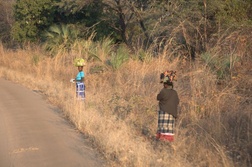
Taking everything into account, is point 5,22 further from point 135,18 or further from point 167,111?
point 167,111

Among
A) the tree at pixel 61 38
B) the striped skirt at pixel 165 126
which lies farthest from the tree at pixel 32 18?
the striped skirt at pixel 165 126

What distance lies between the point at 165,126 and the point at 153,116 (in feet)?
5.94

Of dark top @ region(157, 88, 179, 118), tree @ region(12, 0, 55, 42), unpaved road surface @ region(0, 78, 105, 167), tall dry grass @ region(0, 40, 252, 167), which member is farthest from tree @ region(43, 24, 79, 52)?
dark top @ region(157, 88, 179, 118)

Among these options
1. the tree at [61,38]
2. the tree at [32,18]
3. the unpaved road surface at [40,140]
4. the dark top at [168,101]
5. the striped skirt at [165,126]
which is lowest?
the unpaved road surface at [40,140]

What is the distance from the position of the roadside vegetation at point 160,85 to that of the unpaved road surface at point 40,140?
298mm

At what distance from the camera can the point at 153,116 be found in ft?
28.1

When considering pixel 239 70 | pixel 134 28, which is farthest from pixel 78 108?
pixel 134 28

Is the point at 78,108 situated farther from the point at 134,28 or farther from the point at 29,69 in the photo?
the point at 134,28

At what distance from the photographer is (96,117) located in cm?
820

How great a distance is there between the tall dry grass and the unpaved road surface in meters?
0.29

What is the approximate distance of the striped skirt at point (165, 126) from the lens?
264 inches

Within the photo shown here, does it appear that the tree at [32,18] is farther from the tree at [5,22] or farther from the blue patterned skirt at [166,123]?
the blue patterned skirt at [166,123]

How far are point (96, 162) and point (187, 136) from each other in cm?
205

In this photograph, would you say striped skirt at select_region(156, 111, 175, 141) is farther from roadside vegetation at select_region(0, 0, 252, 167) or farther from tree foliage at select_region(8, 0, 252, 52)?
tree foliage at select_region(8, 0, 252, 52)
